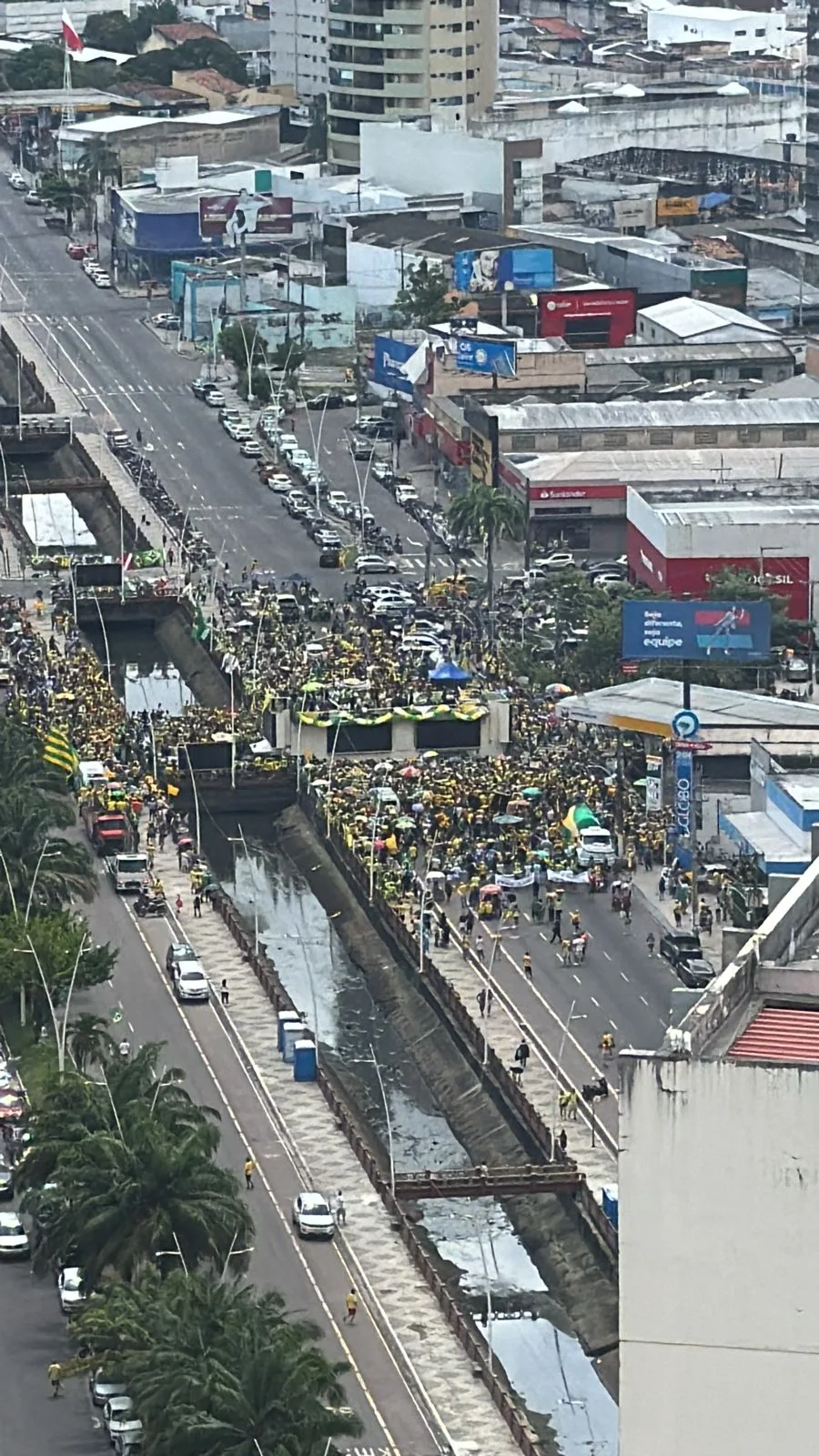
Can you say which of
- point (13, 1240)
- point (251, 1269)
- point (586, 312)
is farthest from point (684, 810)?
point (586, 312)

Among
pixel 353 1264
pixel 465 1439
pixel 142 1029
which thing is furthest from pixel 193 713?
pixel 465 1439

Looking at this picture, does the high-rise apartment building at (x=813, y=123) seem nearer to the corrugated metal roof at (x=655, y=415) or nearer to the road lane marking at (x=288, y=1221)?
the corrugated metal roof at (x=655, y=415)

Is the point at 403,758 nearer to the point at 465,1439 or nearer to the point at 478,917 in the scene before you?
the point at 478,917

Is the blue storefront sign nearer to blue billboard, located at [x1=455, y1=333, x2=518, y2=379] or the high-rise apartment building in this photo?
blue billboard, located at [x1=455, y1=333, x2=518, y2=379]

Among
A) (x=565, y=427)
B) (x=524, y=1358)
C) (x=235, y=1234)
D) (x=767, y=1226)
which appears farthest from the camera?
(x=565, y=427)

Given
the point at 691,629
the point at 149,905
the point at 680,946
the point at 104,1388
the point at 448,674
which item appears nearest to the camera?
the point at 104,1388

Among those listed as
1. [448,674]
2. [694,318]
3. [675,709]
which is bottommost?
[448,674]

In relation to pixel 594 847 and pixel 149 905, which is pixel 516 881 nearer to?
pixel 594 847

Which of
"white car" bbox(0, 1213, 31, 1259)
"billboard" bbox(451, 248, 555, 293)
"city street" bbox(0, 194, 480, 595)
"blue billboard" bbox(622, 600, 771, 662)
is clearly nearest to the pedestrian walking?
"white car" bbox(0, 1213, 31, 1259)
